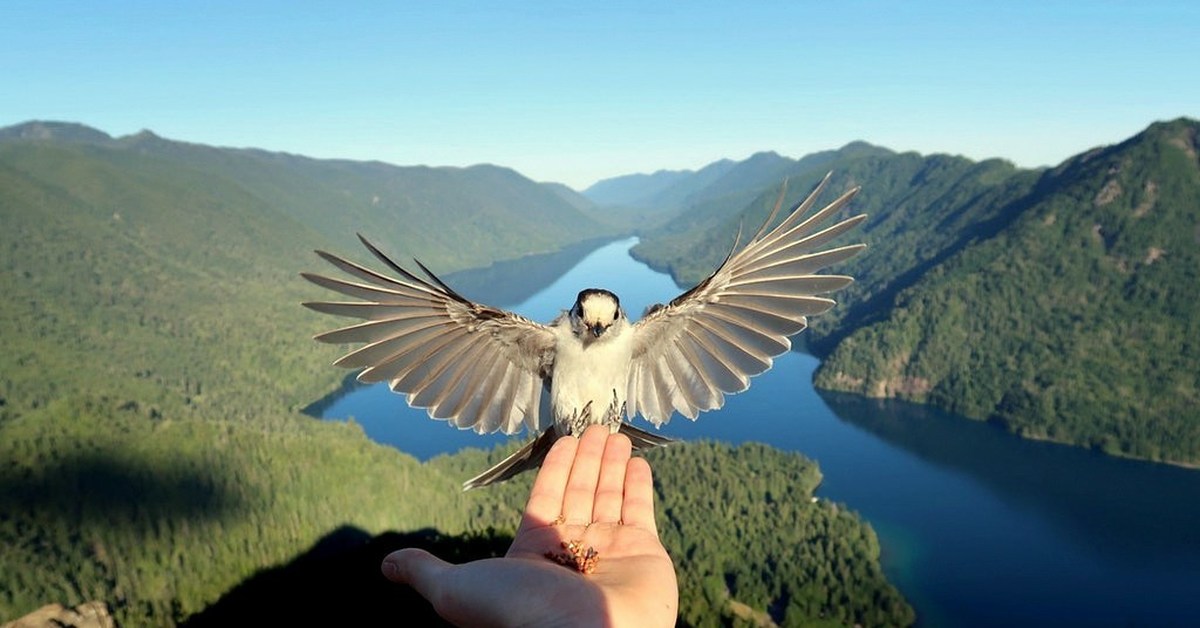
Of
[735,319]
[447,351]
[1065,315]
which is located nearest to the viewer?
[447,351]

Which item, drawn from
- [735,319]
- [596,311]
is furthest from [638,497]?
[735,319]

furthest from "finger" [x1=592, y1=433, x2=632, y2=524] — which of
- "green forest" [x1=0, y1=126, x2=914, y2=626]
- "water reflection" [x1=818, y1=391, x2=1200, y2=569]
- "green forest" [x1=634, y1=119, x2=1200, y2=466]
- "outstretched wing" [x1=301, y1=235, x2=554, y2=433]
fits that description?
"green forest" [x1=634, y1=119, x2=1200, y2=466]

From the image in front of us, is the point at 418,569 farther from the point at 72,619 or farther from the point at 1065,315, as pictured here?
the point at 1065,315

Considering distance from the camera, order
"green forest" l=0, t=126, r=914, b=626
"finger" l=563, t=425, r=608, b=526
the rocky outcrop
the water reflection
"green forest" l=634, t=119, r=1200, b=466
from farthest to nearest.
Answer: "green forest" l=634, t=119, r=1200, b=466, the water reflection, "green forest" l=0, t=126, r=914, b=626, the rocky outcrop, "finger" l=563, t=425, r=608, b=526

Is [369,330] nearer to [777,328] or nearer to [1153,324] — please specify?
[777,328]

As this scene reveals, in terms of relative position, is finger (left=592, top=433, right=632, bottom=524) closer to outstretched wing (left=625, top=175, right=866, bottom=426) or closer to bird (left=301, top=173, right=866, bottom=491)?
bird (left=301, top=173, right=866, bottom=491)

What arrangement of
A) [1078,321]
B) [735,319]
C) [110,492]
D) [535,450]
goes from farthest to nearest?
[1078,321]
[110,492]
[535,450]
[735,319]
